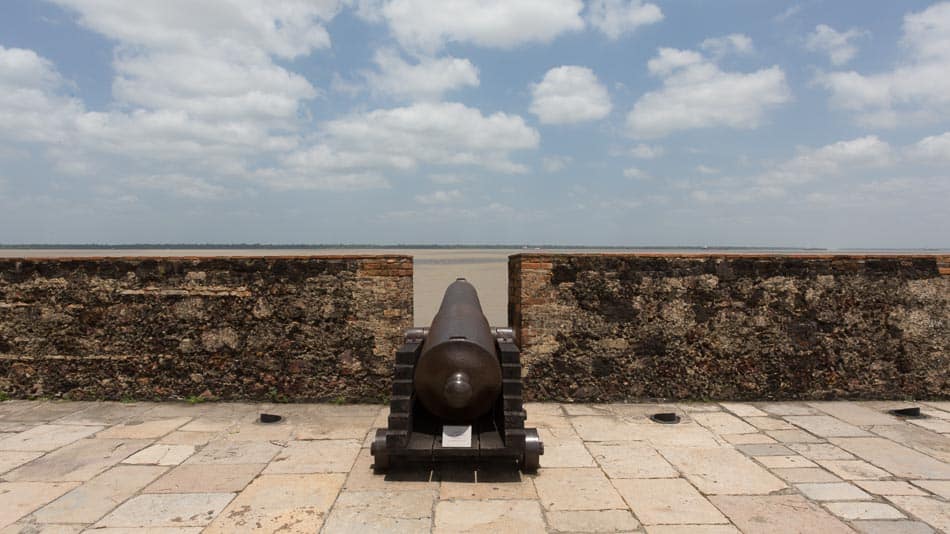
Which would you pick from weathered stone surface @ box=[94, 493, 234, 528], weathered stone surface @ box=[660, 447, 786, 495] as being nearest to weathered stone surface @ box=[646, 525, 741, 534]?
weathered stone surface @ box=[660, 447, 786, 495]

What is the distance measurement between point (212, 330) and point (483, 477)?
3608 mm

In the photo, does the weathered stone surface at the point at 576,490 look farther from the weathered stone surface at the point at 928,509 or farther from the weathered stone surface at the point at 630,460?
the weathered stone surface at the point at 928,509

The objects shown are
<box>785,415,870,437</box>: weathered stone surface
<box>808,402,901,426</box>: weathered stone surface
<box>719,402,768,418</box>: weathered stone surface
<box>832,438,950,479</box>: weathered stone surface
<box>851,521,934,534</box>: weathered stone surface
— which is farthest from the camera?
<box>719,402,768,418</box>: weathered stone surface

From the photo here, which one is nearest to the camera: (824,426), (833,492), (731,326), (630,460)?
(833,492)

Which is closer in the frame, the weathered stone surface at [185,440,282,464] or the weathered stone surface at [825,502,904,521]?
Result: the weathered stone surface at [825,502,904,521]

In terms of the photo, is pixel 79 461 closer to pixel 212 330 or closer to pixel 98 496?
pixel 98 496

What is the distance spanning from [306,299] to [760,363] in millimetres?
4946

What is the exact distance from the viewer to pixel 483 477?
3.91m

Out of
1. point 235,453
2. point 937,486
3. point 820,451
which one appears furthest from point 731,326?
point 235,453

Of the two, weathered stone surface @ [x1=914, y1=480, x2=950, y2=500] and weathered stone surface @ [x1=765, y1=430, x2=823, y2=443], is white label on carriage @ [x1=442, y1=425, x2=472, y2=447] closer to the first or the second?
weathered stone surface @ [x1=765, y1=430, x2=823, y2=443]

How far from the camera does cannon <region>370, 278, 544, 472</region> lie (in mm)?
3752

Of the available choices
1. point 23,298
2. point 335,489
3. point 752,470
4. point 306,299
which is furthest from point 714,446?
point 23,298

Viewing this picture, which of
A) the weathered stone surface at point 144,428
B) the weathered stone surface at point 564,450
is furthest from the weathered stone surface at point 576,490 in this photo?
the weathered stone surface at point 144,428

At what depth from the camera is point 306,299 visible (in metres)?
5.95
